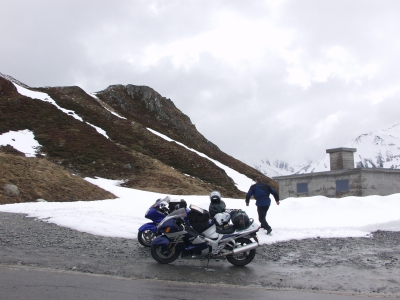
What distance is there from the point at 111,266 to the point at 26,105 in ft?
174

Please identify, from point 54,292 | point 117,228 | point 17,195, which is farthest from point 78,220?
point 17,195

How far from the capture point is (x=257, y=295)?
604 centimetres

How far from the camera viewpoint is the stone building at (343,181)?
2323 centimetres

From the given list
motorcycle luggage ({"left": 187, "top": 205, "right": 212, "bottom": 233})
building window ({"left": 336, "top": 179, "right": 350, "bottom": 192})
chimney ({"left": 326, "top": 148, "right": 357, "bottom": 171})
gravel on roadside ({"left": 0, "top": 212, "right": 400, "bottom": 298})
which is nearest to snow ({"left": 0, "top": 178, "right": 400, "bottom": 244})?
gravel on roadside ({"left": 0, "top": 212, "right": 400, "bottom": 298})

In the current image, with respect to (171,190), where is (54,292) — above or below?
below

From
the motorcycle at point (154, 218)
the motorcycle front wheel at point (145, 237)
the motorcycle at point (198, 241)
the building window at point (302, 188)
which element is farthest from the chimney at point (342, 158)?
the motorcycle at point (198, 241)

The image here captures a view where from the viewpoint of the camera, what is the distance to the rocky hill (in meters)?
39.6

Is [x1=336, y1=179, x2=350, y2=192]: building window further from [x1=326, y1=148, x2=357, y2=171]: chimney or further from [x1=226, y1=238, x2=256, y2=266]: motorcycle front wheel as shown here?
[x1=226, y1=238, x2=256, y2=266]: motorcycle front wheel

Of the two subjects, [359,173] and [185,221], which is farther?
[359,173]

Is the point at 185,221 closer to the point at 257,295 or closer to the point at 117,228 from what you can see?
the point at 257,295

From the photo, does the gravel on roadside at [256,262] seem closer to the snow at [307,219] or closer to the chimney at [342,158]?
the snow at [307,219]

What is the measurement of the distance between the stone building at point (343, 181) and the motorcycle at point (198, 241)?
1678 cm

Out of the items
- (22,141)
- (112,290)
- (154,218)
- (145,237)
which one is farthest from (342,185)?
(22,141)

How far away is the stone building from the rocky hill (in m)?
12.7
